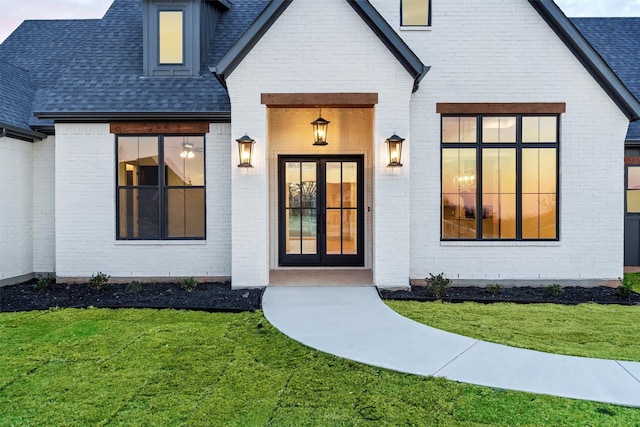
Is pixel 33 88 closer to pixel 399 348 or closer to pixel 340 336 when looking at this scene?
pixel 340 336

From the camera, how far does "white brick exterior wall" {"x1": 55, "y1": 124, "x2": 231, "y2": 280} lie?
857 centimetres

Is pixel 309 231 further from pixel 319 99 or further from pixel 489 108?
pixel 489 108

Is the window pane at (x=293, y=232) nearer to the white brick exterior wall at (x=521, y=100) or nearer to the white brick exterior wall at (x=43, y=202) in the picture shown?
the white brick exterior wall at (x=521, y=100)

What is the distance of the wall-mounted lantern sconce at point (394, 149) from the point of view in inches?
297

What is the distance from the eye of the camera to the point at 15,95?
9.33m

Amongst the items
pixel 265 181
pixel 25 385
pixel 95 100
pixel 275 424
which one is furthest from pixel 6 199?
pixel 275 424

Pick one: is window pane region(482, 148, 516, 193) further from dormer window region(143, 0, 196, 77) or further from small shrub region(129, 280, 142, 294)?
small shrub region(129, 280, 142, 294)

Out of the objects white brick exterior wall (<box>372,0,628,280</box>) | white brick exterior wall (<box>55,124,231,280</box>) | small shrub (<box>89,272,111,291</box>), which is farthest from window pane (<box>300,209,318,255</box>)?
small shrub (<box>89,272,111,291</box>)

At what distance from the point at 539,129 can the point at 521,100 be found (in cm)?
71

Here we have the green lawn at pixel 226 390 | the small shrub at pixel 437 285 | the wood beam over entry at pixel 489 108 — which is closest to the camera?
the green lawn at pixel 226 390

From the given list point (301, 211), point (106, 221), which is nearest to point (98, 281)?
point (106, 221)

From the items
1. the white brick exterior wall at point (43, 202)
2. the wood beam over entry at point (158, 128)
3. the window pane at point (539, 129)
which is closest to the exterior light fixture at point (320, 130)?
the wood beam over entry at point (158, 128)

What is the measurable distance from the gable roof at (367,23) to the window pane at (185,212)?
2633 mm

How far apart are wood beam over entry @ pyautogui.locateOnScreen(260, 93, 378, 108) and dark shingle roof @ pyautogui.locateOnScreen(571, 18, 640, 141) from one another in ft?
21.7
